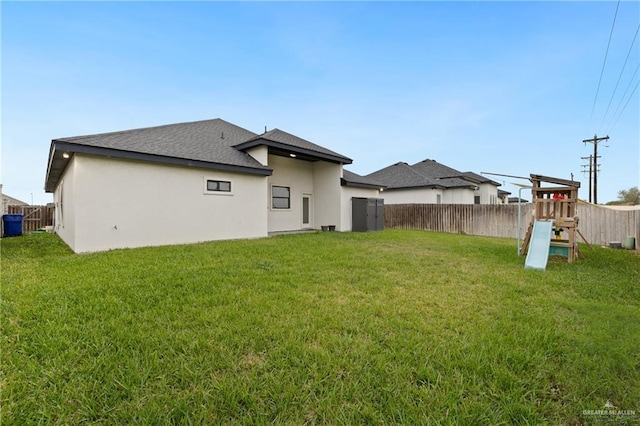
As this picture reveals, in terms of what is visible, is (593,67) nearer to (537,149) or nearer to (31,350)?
(537,149)

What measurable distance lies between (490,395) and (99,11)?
1227 centimetres

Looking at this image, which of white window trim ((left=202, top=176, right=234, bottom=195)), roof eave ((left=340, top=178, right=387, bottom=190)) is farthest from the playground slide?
white window trim ((left=202, top=176, right=234, bottom=195))

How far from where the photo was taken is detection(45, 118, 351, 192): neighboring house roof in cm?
723

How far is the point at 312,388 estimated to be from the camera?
1.95m

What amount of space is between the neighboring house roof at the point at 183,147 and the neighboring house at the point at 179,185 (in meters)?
0.03

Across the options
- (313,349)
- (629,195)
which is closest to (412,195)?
(313,349)

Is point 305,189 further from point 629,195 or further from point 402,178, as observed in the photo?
point 629,195

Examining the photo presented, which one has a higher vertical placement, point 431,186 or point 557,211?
point 431,186

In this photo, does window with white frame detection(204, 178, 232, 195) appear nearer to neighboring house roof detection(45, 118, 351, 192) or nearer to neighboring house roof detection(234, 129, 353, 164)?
neighboring house roof detection(45, 118, 351, 192)

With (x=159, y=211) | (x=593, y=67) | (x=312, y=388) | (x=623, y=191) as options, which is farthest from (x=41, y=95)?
(x=623, y=191)

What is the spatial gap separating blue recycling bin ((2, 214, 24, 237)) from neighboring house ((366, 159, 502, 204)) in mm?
19437

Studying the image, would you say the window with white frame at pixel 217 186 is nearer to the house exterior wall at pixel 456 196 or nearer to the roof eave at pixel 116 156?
the roof eave at pixel 116 156

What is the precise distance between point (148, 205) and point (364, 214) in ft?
29.8

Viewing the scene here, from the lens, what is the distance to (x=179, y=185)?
8.61 m
